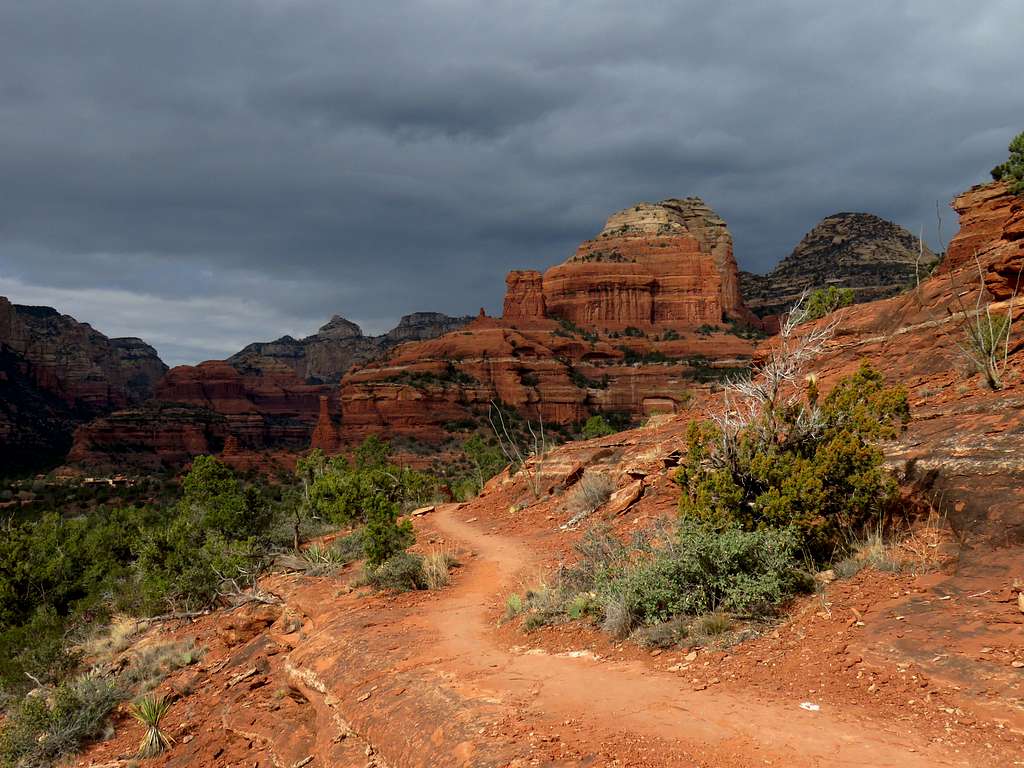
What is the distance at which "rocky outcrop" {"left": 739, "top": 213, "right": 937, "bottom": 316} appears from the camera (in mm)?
98062

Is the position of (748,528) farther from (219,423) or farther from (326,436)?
(219,423)

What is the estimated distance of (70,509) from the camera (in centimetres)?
5744

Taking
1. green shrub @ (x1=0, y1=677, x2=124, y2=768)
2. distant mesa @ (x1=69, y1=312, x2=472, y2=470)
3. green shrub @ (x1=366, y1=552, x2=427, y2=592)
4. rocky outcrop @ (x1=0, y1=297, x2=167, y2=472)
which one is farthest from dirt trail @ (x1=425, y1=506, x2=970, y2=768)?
rocky outcrop @ (x1=0, y1=297, x2=167, y2=472)

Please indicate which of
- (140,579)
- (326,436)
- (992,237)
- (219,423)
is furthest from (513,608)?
(219,423)

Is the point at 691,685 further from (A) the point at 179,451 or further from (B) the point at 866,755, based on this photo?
(A) the point at 179,451

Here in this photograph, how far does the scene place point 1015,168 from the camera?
20.5 m

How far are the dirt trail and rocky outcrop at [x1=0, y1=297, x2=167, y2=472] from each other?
101147 millimetres

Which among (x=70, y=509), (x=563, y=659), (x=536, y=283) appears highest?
(x=536, y=283)

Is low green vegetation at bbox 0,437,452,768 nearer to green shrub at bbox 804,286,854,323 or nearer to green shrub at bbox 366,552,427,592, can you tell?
green shrub at bbox 366,552,427,592

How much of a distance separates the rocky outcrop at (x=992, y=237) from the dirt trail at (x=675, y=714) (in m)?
13.1

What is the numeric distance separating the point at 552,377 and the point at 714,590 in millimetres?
75689

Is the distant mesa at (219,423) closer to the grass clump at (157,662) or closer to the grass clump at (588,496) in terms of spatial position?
the grass clump at (588,496)

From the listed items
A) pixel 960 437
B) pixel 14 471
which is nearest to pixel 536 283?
pixel 14 471

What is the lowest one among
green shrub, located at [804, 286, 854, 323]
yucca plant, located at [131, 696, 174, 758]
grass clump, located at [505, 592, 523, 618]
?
yucca plant, located at [131, 696, 174, 758]
